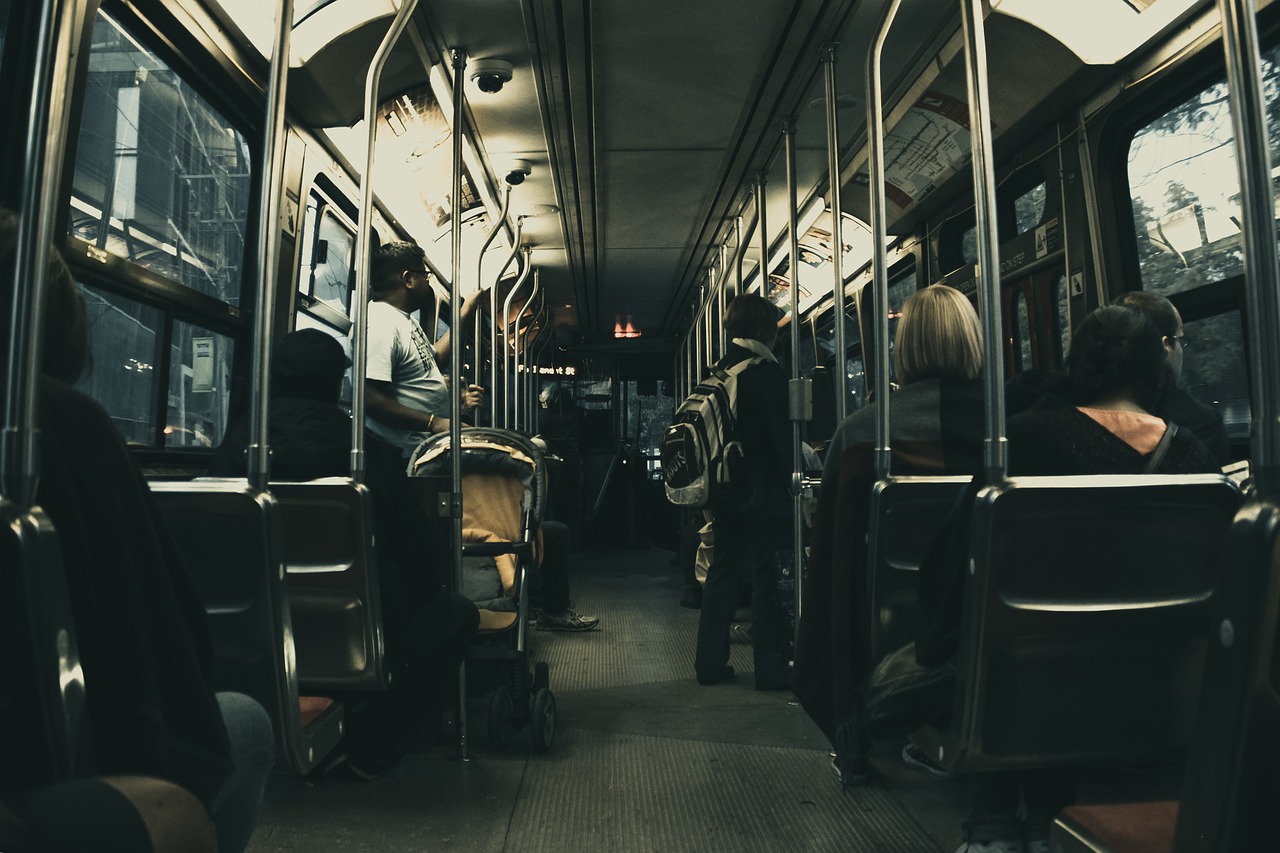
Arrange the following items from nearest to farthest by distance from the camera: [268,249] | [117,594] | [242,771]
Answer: [117,594], [242,771], [268,249]

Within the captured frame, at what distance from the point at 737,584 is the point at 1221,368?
191cm

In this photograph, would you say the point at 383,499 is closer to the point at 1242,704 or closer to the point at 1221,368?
the point at 1242,704

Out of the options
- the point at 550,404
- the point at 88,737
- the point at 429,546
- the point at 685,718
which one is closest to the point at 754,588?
the point at 685,718

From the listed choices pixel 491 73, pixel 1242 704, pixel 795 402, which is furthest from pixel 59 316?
pixel 491 73

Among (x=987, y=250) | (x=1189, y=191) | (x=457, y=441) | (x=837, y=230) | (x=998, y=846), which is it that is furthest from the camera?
(x=1189, y=191)

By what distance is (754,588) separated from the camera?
14.2 feet

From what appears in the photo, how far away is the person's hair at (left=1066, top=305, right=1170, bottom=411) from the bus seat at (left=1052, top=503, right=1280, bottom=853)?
1191 millimetres

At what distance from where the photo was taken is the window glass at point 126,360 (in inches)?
110

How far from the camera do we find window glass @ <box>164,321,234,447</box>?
326cm

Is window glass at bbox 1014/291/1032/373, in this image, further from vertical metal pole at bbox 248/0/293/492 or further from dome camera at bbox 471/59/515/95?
vertical metal pole at bbox 248/0/293/492

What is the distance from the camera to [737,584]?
4.31 meters

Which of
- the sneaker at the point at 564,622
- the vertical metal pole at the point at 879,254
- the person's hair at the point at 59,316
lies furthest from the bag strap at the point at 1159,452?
the sneaker at the point at 564,622

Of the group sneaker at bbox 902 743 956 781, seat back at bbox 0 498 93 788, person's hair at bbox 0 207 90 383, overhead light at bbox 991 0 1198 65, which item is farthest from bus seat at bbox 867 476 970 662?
overhead light at bbox 991 0 1198 65

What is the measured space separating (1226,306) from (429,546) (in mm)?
2455
